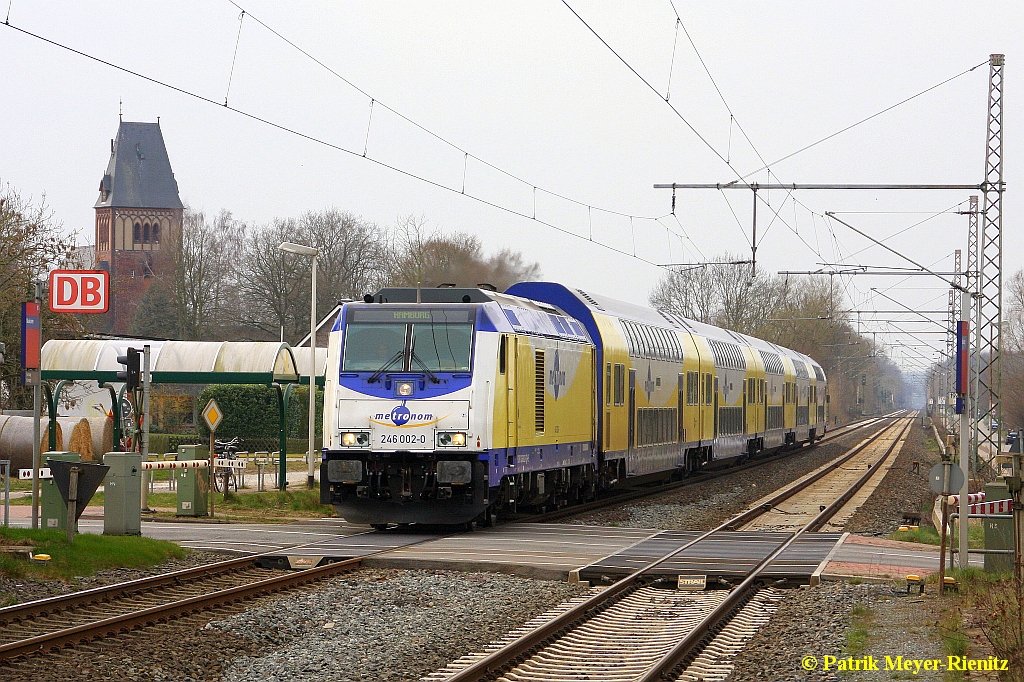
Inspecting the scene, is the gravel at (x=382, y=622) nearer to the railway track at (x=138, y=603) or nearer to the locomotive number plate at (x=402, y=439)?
the railway track at (x=138, y=603)

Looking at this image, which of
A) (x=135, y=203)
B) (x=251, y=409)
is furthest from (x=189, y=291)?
(x=135, y=203)

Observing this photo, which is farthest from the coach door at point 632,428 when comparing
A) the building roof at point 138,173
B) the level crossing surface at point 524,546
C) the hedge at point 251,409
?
the building roof at point 138,173

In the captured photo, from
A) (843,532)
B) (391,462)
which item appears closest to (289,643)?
(391,462)

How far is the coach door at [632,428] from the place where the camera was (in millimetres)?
24969

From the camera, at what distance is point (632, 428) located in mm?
25156

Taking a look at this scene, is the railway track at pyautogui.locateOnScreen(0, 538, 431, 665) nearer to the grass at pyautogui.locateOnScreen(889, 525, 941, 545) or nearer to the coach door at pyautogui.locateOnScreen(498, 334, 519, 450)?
the coach door at pyautogui.locateOnScreen(498, 334, 519, 450)

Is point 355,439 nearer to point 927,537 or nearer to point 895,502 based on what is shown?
point 927,537

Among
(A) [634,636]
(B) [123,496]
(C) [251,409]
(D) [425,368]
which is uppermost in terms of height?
→ (D) [425,368]

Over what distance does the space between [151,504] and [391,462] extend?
28.5 feet

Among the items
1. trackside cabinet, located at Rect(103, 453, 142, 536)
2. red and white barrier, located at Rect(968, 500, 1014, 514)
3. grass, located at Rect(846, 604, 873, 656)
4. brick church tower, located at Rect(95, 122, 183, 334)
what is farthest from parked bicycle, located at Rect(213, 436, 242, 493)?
brick church tower, located at Rect(95, 122, 183, 334)

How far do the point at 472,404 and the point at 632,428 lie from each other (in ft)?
27.4

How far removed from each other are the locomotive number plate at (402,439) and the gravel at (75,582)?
3.02m

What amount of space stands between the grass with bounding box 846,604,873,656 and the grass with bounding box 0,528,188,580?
25.4ft

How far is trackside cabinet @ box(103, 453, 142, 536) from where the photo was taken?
16.3m
